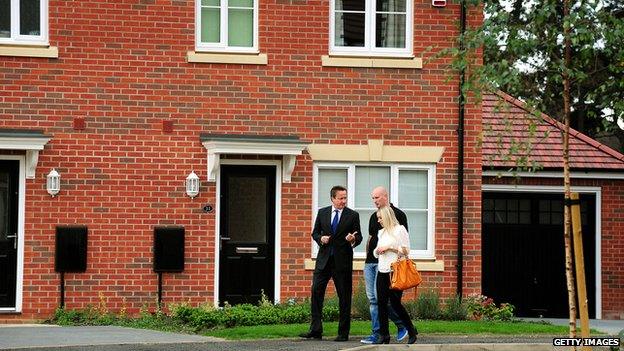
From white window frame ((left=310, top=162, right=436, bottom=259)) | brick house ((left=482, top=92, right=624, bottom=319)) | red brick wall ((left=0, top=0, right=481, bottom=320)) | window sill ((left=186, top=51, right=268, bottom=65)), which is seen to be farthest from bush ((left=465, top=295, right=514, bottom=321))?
brick house ((left=482, top=92, right=624, bottom=319))

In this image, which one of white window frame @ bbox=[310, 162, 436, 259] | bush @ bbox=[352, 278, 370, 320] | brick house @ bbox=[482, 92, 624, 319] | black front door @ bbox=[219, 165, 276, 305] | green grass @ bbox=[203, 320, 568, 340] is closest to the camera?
green grass @ bbox=[203, 320, 568, 340]

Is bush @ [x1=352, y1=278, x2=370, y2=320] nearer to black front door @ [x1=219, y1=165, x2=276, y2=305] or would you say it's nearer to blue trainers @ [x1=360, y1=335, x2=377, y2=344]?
black front door @ [x1=219, y1=165, x2=276, y2=305]

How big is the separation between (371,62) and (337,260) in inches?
178

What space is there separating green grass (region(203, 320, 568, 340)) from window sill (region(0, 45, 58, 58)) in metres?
4.60

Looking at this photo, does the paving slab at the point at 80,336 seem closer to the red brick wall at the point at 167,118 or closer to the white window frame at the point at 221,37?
the red brick wall at the point at 167,118

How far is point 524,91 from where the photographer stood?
14.3 m

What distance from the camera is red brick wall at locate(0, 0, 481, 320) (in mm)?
18875

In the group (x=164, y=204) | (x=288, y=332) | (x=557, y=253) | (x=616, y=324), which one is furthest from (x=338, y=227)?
(x=557, y=253)

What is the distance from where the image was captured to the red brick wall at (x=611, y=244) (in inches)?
1016

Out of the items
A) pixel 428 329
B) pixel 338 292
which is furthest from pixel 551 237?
pixel 338 292

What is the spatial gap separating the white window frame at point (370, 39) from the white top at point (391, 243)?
4838 millimetres

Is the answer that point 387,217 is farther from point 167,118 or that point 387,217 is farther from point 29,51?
point 29,51

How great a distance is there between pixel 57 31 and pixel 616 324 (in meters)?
10.6

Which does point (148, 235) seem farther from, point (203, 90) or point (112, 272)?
point (203, 90)
